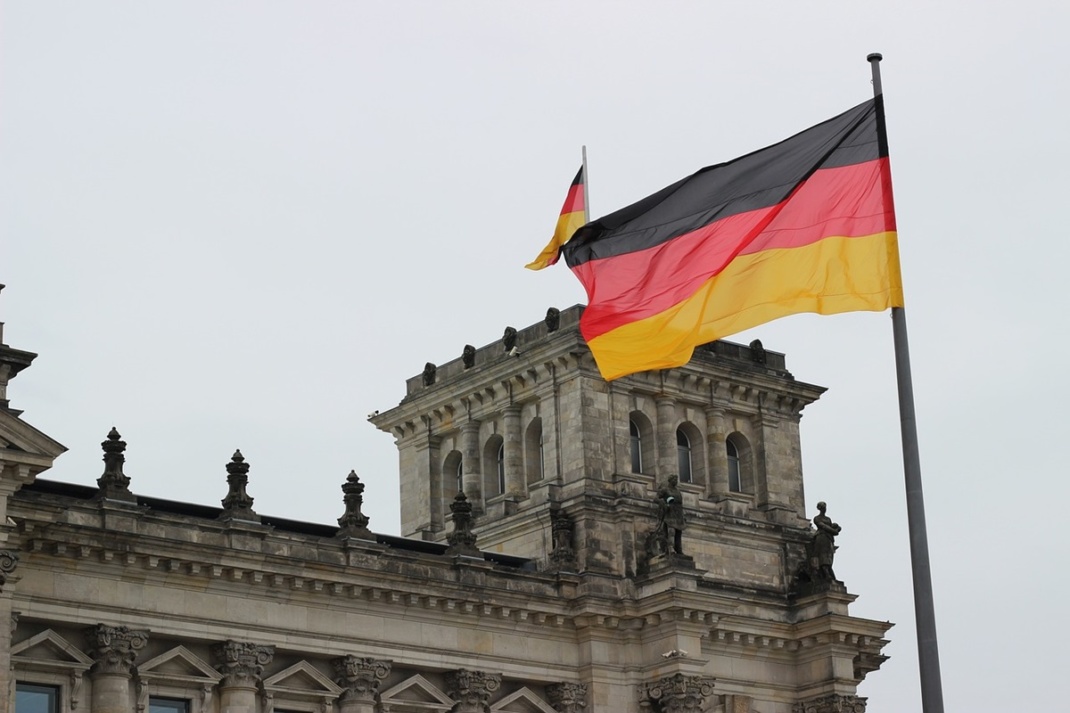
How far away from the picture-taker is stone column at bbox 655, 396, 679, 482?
55188mm

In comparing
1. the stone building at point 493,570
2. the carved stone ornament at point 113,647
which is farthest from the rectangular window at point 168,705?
the carved stone ornament at point 113,647

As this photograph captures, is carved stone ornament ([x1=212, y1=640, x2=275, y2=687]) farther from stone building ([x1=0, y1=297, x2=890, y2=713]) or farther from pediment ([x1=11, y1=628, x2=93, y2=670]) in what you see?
pediment ([x1=11, y1=628, x2=93, y2=670])

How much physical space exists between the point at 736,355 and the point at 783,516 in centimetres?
488

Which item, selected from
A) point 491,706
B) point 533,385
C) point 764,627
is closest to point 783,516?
point 764,627

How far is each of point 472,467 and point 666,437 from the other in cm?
597

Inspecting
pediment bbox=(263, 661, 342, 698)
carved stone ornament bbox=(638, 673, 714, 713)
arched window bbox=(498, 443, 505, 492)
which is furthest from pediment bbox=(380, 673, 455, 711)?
arched window bbox=(498, 443, 505, 492)

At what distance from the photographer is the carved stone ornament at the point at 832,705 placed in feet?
176

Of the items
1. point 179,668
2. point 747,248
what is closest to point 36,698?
point 179,668

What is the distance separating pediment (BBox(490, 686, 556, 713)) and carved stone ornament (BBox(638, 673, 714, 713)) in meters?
2.65

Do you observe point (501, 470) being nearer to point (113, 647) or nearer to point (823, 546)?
point (823, 546)

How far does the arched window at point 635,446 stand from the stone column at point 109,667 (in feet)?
56.0

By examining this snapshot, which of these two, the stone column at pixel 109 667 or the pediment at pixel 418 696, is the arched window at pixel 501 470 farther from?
the stone column at pixel 109 667

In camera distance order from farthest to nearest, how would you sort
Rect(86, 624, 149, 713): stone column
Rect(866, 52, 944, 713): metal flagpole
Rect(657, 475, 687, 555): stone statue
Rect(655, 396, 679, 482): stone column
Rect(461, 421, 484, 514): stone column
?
Rect(461, 421, 484, 514): stone column, Rect(655, 396, 679, 482): stone column, Rect(657, 475, 687, 555): stone statue, Rect(86, 624, 149, 713): stone column, Rect(866, 52, 944, 713): metal flagpole

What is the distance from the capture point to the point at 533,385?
5566cm
